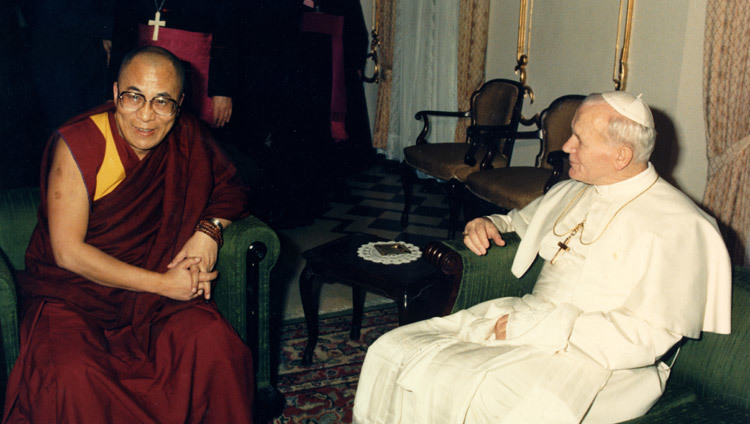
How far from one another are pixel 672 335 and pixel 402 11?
5.88 meters

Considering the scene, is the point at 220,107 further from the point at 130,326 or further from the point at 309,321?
the point at 130,326

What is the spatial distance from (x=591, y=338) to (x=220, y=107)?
221 cm

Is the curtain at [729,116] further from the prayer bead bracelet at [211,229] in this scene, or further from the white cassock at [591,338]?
the prayer bead bracelet at [211,229]


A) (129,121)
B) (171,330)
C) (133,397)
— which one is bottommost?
(133,397)

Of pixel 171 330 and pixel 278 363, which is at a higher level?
pixel 171 330

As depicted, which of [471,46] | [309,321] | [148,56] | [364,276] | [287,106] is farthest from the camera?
[471,46]

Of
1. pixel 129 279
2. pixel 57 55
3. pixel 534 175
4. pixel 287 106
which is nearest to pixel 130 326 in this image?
pixel 129 279

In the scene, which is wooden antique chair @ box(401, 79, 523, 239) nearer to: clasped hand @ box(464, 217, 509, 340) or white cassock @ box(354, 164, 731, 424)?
clasped hand @ box(464, 217, 509, 340)

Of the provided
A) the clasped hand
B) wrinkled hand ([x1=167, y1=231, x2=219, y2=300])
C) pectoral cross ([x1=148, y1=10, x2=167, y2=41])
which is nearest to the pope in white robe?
the clasped hand

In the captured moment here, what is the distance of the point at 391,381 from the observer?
A: 67.1 inches

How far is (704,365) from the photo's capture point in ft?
5.34

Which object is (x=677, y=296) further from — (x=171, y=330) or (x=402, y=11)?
(x=402, y=11)

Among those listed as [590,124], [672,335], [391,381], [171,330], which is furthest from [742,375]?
[171,330]

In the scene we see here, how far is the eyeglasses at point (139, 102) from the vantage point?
1773mm
